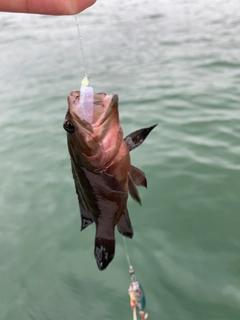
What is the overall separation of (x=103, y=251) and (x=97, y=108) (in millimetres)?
790

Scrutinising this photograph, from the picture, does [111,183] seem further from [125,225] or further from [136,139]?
[125,225]

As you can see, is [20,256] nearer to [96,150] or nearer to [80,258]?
[80,258]

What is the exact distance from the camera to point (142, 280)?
4109 millimetres

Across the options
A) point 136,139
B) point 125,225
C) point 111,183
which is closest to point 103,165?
point 111,183

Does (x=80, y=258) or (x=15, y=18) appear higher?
(x=15, y=18)

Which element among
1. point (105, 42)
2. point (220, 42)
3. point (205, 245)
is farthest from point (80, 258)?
point (105, 42)

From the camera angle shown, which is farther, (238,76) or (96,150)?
(238,76)

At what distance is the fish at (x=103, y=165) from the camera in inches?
80.5

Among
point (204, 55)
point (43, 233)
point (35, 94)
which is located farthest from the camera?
point (204, 55)

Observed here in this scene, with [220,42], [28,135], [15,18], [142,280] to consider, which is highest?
[15,18]

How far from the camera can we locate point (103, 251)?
2293mm

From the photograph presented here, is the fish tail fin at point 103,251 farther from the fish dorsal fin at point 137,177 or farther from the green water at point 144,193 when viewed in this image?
the green water at point 144,193

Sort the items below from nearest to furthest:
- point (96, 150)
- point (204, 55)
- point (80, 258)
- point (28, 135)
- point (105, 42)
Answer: point (96, 150) < point (80, 258) < point (28, 135) < point (204, 55) < point (105, 42)

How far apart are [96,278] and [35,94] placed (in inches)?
222
